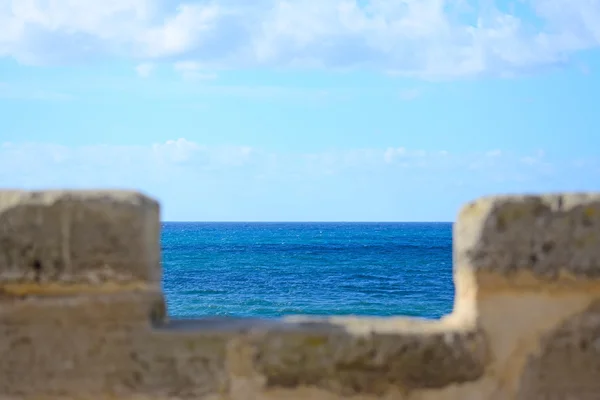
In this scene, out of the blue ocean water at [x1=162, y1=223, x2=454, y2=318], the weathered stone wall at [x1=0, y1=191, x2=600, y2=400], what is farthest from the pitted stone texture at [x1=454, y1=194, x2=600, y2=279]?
the blue ocean water at [x1=162, y1=223, x2=454, y2=318]

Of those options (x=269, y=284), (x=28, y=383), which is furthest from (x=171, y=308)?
(x=28, y=383)

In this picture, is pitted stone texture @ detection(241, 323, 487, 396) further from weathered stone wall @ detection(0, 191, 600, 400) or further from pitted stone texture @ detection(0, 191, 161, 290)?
pitted stone texture @ detection(0, 191, 161, 290)

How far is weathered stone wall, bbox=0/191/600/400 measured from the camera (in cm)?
239

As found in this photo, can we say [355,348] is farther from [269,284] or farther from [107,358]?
[269,284]

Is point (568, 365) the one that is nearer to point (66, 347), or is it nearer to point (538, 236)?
point (538, 236)

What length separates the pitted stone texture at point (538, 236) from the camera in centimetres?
245

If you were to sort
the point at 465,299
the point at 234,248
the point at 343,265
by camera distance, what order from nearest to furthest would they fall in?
the point at 465,299, the point at 343,265, the point at 234,248

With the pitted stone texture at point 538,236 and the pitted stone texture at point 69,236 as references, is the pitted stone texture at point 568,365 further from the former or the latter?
the pitted stone texture at point 69,236

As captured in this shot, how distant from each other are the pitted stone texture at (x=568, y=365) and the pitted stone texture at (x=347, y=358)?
28 centimetres

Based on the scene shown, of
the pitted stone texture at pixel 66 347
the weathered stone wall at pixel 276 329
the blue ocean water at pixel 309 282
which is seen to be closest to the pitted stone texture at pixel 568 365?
the weathered stone wall at pixel 276 329

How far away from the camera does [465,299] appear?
2.57 metres

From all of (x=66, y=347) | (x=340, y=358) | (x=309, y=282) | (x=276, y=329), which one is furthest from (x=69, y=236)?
(x=309, y=282)

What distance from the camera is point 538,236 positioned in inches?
96.5

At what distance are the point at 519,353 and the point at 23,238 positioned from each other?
1.62 meters
